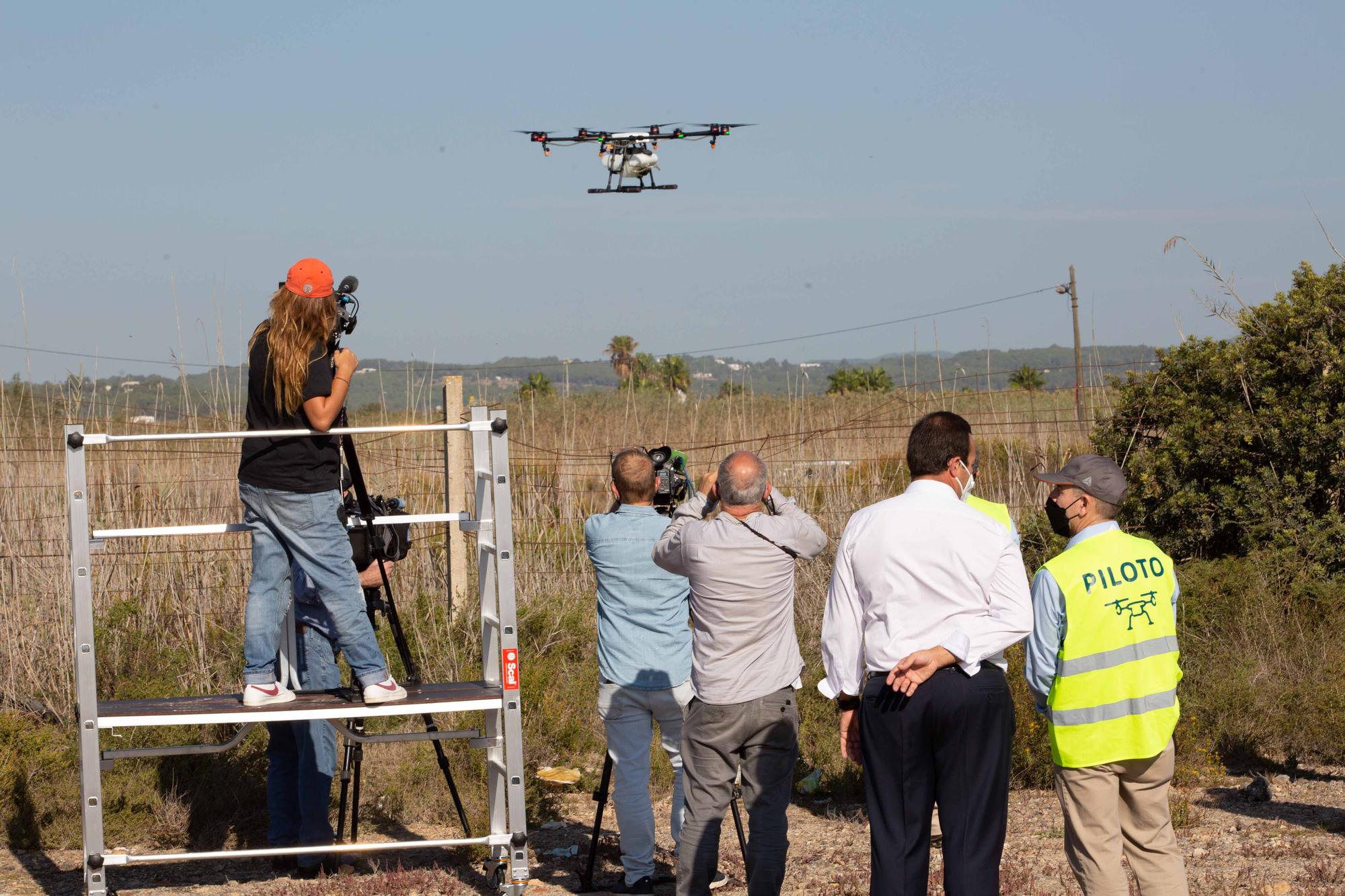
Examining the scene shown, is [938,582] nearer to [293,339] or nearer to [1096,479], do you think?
[1096,479]

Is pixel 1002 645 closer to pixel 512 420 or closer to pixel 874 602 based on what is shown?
pixel 874 602

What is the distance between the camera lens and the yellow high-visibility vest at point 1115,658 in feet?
13.1

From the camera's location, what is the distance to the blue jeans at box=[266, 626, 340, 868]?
17.3 ft

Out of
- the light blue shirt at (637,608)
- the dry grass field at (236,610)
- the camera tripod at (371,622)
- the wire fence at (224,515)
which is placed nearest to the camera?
the camera tripod at (371,622)

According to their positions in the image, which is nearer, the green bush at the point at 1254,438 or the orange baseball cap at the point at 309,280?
the orange baseball cap at the point at 309,280

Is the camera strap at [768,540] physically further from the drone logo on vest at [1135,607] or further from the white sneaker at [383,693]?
the white sneaker at [383,693]

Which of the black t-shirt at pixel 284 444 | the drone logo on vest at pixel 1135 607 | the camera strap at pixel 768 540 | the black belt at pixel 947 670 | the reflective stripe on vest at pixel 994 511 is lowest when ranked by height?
the black belt at pixel 947 670

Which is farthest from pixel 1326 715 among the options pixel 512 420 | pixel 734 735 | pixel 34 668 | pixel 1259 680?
pixel 512 420

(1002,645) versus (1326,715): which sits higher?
(1002,645)

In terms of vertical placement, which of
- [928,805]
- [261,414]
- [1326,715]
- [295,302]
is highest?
[295,302]

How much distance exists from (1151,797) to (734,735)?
137cm

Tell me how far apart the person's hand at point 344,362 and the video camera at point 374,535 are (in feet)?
1.70

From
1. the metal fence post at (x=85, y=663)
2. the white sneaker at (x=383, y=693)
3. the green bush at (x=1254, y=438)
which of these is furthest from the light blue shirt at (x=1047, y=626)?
the green bush at (x=1254, y=438)

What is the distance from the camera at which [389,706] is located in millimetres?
4516
